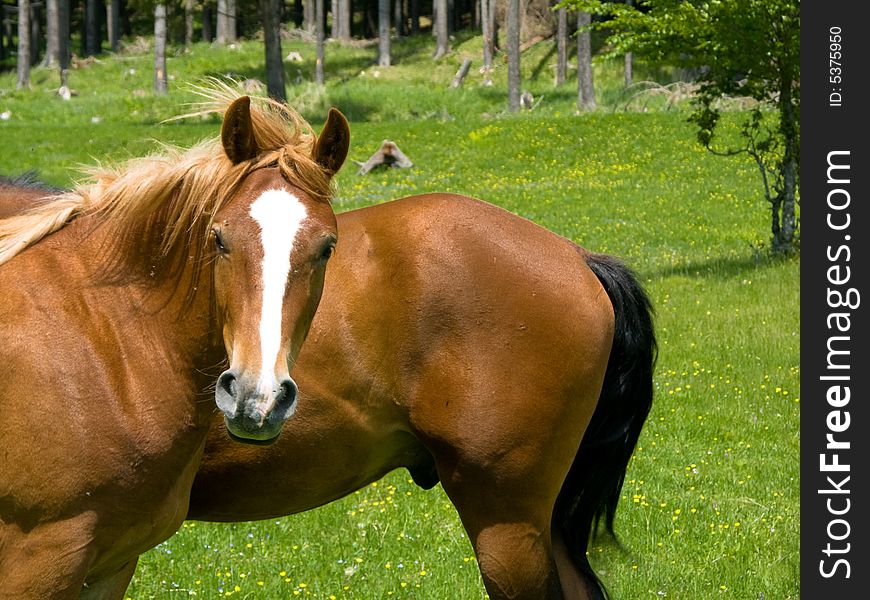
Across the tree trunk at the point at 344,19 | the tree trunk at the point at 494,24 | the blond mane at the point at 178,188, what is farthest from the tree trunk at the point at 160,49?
the blond mane at the point at 178,188

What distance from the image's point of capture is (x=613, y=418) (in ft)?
14.1

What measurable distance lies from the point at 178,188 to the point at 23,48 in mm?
41022

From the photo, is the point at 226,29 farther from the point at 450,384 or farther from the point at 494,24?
the point at 450,384

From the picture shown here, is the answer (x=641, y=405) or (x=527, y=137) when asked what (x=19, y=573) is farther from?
(x=527, y=137)

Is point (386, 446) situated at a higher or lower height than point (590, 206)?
higher

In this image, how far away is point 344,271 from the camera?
3834mm

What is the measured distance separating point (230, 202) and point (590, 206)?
14.0 m

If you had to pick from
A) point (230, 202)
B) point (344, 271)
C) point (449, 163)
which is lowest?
point (449, 163)

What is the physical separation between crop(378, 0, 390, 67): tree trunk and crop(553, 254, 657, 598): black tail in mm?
38603

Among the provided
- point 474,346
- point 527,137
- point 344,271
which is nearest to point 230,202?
point 344,271

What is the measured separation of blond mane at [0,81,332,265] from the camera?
3025 millimetres

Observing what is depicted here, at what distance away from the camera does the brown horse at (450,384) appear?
3711mm

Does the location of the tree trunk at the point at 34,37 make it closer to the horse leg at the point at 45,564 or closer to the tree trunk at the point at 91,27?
the tree trunk at the point at 91,27

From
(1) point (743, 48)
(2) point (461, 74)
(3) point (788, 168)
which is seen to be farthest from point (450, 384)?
(2) point (461, 74)
